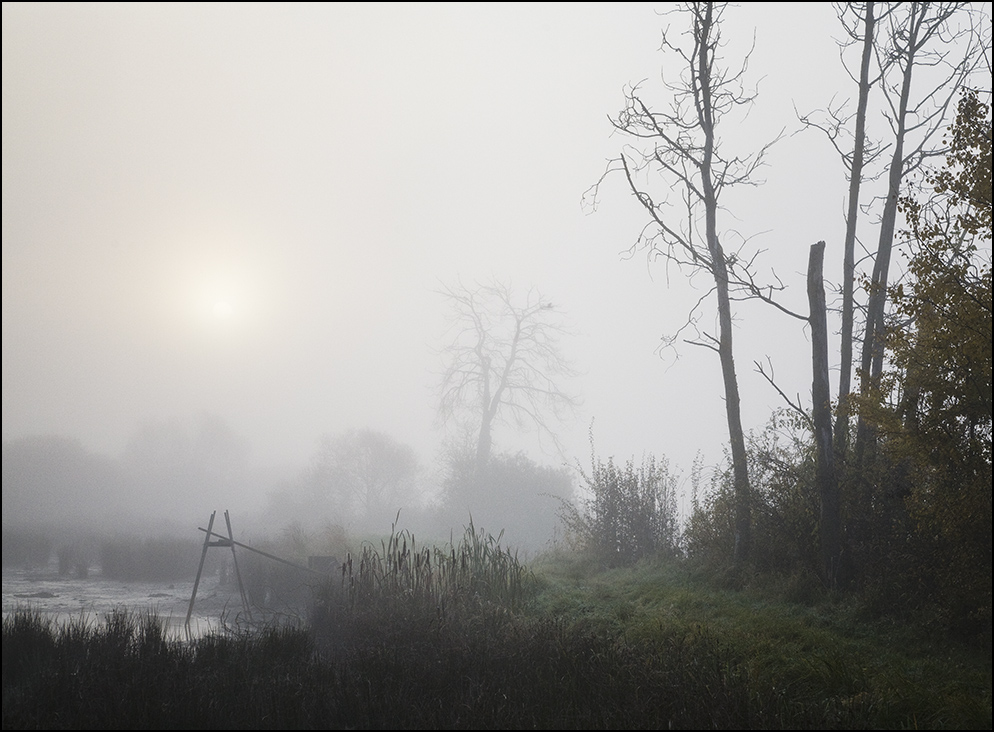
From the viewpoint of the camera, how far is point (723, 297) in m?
10.4

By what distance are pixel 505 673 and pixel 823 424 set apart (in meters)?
5.35

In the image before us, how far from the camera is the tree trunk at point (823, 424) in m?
7.86

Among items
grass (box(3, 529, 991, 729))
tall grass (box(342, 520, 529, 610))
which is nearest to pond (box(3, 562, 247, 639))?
grass (box(3, 529, 991, 729))

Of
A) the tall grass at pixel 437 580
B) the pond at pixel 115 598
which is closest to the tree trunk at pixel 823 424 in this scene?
the tall grass at pixel 437 580

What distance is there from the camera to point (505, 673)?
510 cm

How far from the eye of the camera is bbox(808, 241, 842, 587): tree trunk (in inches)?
310

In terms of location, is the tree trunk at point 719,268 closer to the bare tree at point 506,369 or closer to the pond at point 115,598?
the pond at point 115,598

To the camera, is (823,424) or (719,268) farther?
(719,268)

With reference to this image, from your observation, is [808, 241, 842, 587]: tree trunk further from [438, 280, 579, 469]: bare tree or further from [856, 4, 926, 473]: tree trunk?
[438, 280, 579, 469]: bare tree

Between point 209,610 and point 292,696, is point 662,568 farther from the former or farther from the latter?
point 292,696

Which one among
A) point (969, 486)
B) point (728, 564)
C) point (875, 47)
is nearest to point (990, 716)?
point (969, 486)

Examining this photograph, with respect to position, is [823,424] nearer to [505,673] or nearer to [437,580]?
[437,580]

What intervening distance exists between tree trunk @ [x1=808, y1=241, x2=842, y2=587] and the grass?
2.43 feet

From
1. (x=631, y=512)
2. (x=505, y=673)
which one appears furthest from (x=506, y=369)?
(x=505, y=673)
